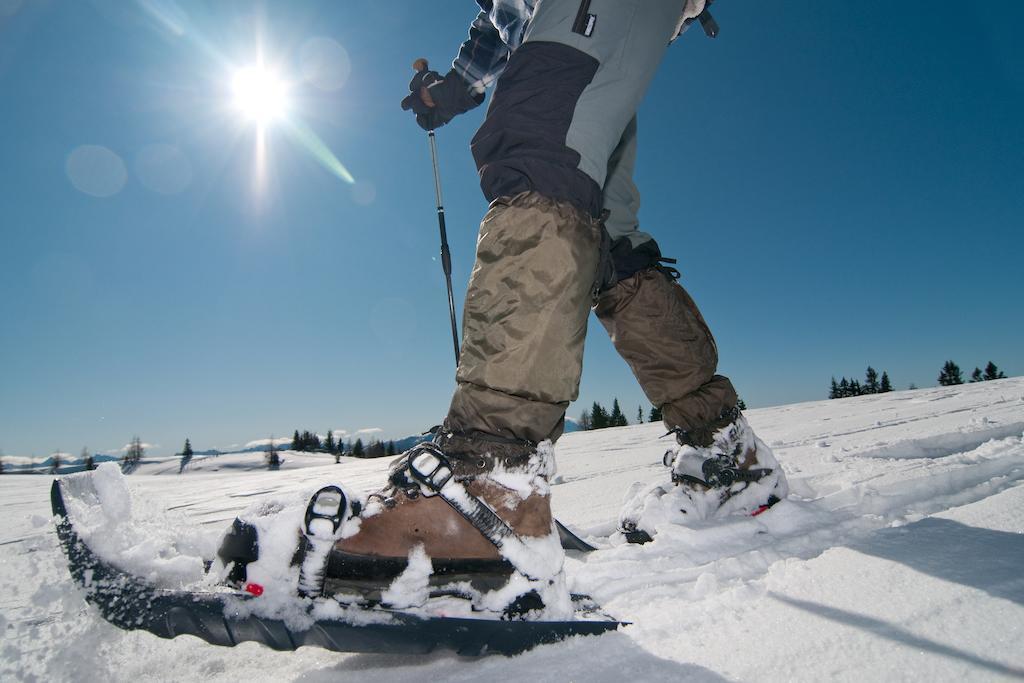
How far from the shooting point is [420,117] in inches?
56.7

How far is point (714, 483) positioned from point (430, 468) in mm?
948

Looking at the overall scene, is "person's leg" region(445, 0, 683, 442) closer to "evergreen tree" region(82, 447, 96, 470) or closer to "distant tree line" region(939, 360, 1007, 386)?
"evergreen tree" region(82, 447, 96, 470)

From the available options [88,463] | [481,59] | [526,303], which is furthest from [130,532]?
[88,463]

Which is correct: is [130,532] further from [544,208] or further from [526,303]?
[544,208]

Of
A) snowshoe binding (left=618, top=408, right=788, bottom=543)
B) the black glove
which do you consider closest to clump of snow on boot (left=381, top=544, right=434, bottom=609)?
snowshoe binding (left=618, top=408, right=788, bottom=543)

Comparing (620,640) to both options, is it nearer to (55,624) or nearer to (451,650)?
(451,650)

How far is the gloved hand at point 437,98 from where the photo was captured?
135 cm

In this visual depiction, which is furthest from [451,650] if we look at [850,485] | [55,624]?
[850,485]

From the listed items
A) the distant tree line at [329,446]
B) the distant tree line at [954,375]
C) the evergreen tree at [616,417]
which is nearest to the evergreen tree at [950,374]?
the distant tree line at [954,375]

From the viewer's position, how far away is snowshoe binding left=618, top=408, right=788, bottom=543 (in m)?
1.25

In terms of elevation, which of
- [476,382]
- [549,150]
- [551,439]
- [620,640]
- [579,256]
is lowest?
[620,640]

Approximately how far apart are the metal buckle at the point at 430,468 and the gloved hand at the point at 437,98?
1.10 m

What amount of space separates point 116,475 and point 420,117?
4.05 feet

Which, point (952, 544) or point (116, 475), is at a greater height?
point (116, 475)
